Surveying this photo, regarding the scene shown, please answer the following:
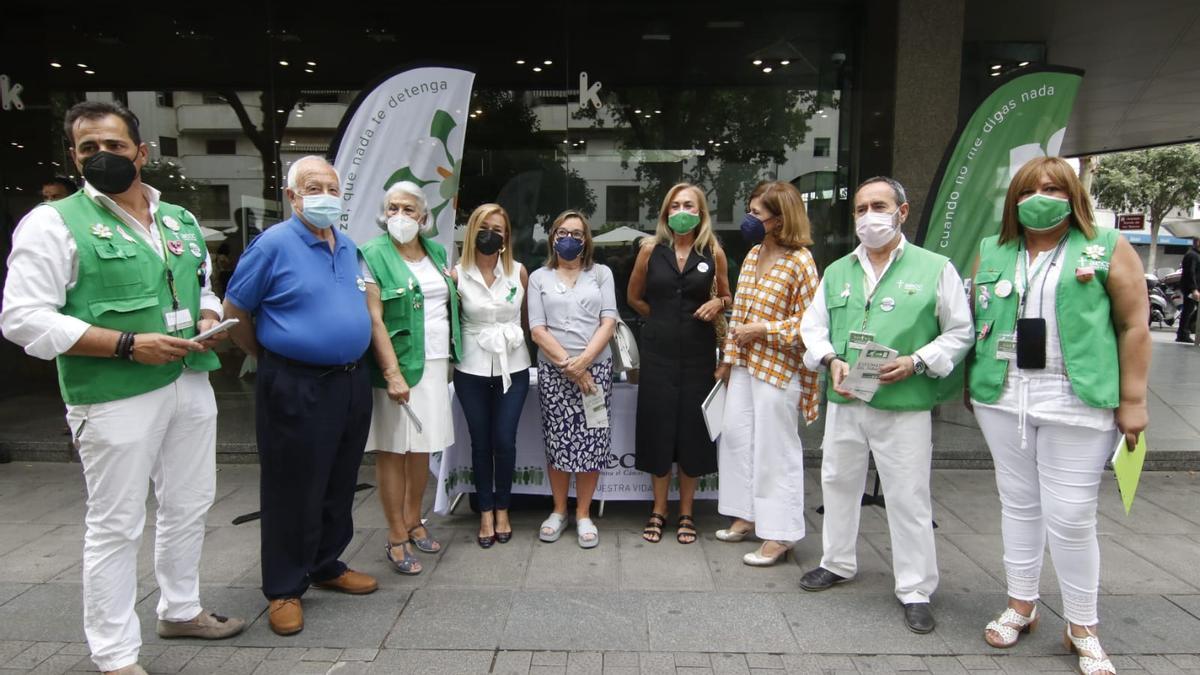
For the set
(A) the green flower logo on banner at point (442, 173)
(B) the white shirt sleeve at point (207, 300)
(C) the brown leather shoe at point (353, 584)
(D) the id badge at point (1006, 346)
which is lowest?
(C) the brown leather shoe at point (353, 584)

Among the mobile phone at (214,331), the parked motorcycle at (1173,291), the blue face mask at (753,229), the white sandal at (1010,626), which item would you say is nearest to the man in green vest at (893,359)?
the white sandal at (1010,626)

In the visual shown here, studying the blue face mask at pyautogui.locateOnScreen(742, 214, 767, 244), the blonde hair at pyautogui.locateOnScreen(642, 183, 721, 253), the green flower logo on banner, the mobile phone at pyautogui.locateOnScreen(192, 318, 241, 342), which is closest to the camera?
the mobile phone at pyautogui.locateOnScreen(192, 318, 241, 342)

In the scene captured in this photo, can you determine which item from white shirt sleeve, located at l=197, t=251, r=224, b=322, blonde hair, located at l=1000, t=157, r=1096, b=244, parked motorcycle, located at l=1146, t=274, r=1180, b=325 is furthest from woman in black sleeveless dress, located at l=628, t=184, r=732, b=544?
parked motorcycle, located at l=1146, t=274, r=1180, b=325

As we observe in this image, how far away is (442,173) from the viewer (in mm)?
5270

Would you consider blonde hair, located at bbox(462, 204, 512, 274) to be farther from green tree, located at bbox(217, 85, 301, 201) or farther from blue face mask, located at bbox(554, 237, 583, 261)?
green tree, located at bbox(217, 85, 301, 201)

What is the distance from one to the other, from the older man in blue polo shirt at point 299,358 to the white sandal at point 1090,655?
3159mm

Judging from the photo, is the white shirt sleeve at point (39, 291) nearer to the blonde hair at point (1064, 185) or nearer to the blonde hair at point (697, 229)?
the blonde hair at point (697, 229)

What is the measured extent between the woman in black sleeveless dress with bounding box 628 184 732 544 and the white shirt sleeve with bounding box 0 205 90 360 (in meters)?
2.60

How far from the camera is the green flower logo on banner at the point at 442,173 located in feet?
16.8

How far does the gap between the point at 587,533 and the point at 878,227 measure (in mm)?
2227

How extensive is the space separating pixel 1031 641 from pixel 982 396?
1.05 meters

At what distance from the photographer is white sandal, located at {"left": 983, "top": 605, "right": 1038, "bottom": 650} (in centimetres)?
296

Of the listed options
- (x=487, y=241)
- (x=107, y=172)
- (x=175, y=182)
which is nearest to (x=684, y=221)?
(x=487, y=241)

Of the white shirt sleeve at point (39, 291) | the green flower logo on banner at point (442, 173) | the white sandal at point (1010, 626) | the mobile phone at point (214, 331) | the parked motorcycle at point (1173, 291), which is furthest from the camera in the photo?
the parked motorcycle at point (1173, 291)
